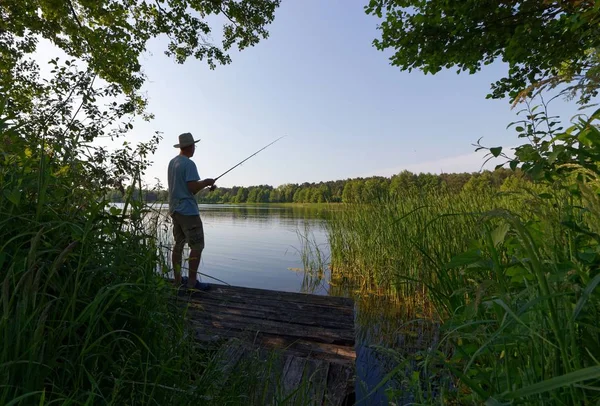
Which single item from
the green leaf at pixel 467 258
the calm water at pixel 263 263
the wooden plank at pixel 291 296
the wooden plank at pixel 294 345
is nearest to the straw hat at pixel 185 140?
the calm water at pixel 263 263

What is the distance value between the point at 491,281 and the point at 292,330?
2.71 meters

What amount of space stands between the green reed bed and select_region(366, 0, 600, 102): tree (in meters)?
3.50

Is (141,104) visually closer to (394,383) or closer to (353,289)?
(353,289)

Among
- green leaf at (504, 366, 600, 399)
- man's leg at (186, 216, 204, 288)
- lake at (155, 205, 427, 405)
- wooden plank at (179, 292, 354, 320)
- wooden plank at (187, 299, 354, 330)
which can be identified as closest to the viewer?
green leaf at (504, 366, 600, 399)

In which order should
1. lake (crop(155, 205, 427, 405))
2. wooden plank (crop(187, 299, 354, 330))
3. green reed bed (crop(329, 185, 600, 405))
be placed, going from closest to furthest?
green reed bed (crop(329, 185, 600, 405)), lake (crop(155, 205, 427, 405)), wooden plank (crop(187, 299, 354, 330))

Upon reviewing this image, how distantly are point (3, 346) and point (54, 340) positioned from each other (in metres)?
0.17

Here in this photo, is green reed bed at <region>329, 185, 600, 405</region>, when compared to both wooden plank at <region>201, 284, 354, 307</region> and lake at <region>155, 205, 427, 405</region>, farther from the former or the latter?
wooden plank at <region>201, 284, 354, 307</region>

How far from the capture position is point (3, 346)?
3.25 feet

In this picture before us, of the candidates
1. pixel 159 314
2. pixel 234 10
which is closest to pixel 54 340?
pixel 159 314

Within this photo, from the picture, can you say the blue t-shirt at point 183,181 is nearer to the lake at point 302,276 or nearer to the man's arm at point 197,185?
the man's arm at point 197,185

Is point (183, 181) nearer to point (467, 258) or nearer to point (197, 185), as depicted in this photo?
point (197, 185)

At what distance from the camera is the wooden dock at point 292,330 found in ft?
8.16

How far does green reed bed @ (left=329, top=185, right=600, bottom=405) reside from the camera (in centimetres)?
96

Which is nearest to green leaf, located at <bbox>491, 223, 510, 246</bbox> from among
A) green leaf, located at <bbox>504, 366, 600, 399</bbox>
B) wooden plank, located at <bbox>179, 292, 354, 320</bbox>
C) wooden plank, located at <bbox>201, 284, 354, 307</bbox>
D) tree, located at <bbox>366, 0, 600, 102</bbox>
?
green leaf, located at <bbox>504, 366, 600, 399</bbox>
